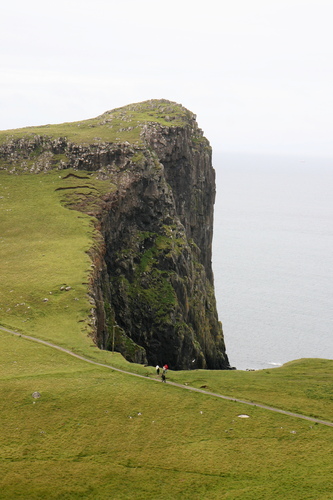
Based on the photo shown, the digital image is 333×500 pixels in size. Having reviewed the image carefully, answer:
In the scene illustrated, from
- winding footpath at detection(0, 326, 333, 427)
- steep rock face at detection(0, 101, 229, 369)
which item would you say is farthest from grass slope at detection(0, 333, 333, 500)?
steep rock face at detection(0, 101, 229, 369)

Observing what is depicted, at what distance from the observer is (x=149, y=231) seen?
106875 millimetres

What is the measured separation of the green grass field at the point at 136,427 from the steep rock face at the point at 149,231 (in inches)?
461

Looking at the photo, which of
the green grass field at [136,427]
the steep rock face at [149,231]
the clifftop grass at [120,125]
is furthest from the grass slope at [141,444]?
the clifftop grass at [120,125]

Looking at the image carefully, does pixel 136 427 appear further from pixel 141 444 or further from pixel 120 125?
pixel 120 125

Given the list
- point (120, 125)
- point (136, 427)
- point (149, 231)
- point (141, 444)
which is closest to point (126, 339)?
point (149, 231)

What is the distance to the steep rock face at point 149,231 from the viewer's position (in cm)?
9438

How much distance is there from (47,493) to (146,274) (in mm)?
63943

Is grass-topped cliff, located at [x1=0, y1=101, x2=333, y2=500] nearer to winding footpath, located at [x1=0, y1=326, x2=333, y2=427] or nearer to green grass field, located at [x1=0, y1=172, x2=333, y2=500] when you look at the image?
green grass field, located at [x1=0, y1=172, x2=333, y2=500]

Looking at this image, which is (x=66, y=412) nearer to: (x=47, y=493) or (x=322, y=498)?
(x=47, y=493)

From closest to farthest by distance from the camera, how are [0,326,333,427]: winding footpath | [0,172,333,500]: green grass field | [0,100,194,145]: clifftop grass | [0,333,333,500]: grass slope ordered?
[0,333,333,500]: grass slope, [0,172,333,500]: green grass field, [0,326,333,427]: winding footpath, [0,100,194,145]: clifftop grass

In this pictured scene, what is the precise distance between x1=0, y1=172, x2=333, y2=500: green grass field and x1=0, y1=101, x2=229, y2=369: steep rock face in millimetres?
11705

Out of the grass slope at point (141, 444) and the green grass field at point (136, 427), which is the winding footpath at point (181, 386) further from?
the grass slope at point (141, 444)

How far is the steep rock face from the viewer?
310 feet

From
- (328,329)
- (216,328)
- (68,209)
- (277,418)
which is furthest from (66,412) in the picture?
(328,329)
